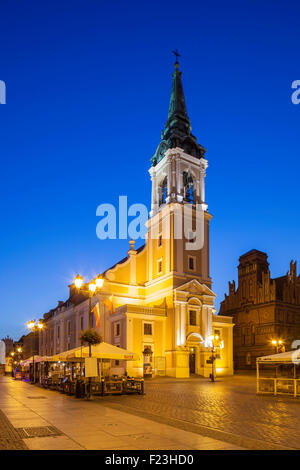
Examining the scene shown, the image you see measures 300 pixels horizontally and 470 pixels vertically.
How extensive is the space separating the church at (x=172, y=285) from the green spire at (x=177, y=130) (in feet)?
0.43

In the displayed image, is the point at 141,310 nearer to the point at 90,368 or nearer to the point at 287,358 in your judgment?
the point at 287,358

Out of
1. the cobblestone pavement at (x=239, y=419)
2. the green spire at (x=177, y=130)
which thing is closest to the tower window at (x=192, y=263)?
the green spire at (x=177, y=130)

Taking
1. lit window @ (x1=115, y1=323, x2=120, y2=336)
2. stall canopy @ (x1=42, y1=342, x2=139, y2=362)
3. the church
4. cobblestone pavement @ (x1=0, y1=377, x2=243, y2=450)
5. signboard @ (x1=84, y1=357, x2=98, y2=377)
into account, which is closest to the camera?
cobblestone pavement @ (x1=0, y1=377, x2=243, y2=450)

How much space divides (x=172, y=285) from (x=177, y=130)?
67.3 ft

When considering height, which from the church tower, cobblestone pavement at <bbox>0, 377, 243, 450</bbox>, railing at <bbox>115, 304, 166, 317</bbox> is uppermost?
the church tower

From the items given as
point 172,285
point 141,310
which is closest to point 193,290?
point 172,285

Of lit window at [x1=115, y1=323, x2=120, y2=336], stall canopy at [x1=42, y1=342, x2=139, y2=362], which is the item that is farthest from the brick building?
stall canopy at [x1=42, y1=342, x2=139, y2=362]

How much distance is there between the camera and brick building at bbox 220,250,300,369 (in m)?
58.4

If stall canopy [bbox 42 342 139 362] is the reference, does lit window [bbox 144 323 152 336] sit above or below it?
below

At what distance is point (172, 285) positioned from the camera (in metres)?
48.9

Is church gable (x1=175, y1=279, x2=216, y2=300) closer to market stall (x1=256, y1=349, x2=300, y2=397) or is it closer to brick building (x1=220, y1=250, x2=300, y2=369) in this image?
brick building (x1=220, y1=250, x2=300, y2=369)

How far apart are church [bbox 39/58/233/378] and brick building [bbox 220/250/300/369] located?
22.2ft
